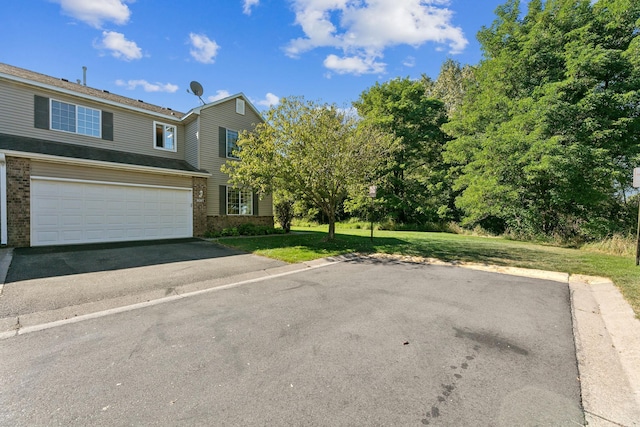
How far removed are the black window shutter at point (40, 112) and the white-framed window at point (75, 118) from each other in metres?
0.18

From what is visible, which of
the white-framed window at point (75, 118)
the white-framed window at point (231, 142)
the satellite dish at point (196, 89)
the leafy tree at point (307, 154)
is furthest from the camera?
the white-framed window at point (231, 142)

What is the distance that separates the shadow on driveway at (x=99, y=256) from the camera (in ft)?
20.9

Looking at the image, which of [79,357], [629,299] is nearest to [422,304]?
[629,299]

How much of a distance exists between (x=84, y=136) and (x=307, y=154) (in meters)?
9.64

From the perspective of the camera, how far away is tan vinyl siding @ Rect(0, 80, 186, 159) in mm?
10109

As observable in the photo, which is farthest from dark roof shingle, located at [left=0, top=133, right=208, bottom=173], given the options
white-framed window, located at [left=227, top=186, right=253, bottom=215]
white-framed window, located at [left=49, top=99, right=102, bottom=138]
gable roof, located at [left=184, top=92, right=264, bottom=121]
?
gable roof, located at [left=184, top=92, right=264, bottom=121]

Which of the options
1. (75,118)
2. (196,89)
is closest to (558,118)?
(196,89)

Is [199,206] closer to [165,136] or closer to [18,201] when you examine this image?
[165,136]

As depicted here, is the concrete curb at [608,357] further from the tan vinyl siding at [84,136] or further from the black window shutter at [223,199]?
the tan vinyl siding at [84,136]

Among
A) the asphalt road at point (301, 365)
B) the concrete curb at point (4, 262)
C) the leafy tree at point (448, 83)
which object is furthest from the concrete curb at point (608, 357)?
the leafy tree at point (448, 83)

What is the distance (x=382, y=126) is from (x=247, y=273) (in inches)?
772

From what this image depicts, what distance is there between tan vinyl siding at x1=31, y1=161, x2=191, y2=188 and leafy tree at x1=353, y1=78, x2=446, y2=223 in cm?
1547

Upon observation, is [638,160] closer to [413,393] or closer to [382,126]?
[382,126]

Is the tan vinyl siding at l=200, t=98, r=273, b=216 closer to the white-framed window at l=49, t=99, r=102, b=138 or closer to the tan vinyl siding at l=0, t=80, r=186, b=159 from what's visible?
the tan vinyl siding at l=0, t=80, r=186, b=159
